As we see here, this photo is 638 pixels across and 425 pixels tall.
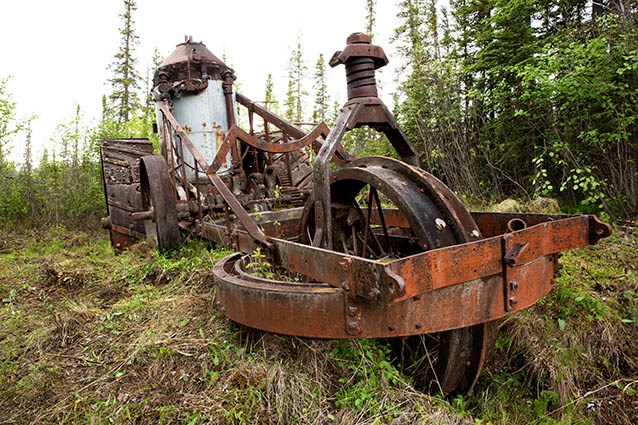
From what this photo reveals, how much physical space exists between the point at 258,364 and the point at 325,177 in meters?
1.16

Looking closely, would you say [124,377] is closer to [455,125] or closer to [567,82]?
[567,82]

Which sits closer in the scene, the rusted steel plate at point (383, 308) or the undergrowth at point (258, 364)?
the rusted steel plate at point (383, 308)

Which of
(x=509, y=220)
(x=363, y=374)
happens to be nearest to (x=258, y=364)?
(x=363, y=374)

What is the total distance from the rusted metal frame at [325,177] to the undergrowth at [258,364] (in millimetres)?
677

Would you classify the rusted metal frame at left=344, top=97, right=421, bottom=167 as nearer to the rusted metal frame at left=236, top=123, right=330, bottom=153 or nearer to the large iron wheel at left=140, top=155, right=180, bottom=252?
A: the rusted metal frame at left=236, top=123, right=330, bottom=153

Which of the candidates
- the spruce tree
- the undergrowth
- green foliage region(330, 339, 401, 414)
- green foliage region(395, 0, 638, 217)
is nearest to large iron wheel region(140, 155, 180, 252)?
the undergrowth

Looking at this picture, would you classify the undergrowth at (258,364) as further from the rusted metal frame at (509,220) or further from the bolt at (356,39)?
the bolt at (356,39)

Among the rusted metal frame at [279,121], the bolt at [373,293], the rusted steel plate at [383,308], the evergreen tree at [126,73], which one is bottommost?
the rusted steel plate at [383,308]

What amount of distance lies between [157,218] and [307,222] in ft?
7.31

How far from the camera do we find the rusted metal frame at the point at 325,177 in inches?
101

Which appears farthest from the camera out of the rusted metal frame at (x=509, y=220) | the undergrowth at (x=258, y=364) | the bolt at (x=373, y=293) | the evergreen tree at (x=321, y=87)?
the evergreen tree at (x=321, y=87)

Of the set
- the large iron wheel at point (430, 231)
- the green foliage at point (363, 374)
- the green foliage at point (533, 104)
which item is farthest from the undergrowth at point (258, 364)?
the green foliage at point (533, 104)

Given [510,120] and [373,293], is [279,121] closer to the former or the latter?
[373,293]

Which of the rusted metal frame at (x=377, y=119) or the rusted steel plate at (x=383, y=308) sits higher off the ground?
the rusted metal frame at (x=377, y=119)
